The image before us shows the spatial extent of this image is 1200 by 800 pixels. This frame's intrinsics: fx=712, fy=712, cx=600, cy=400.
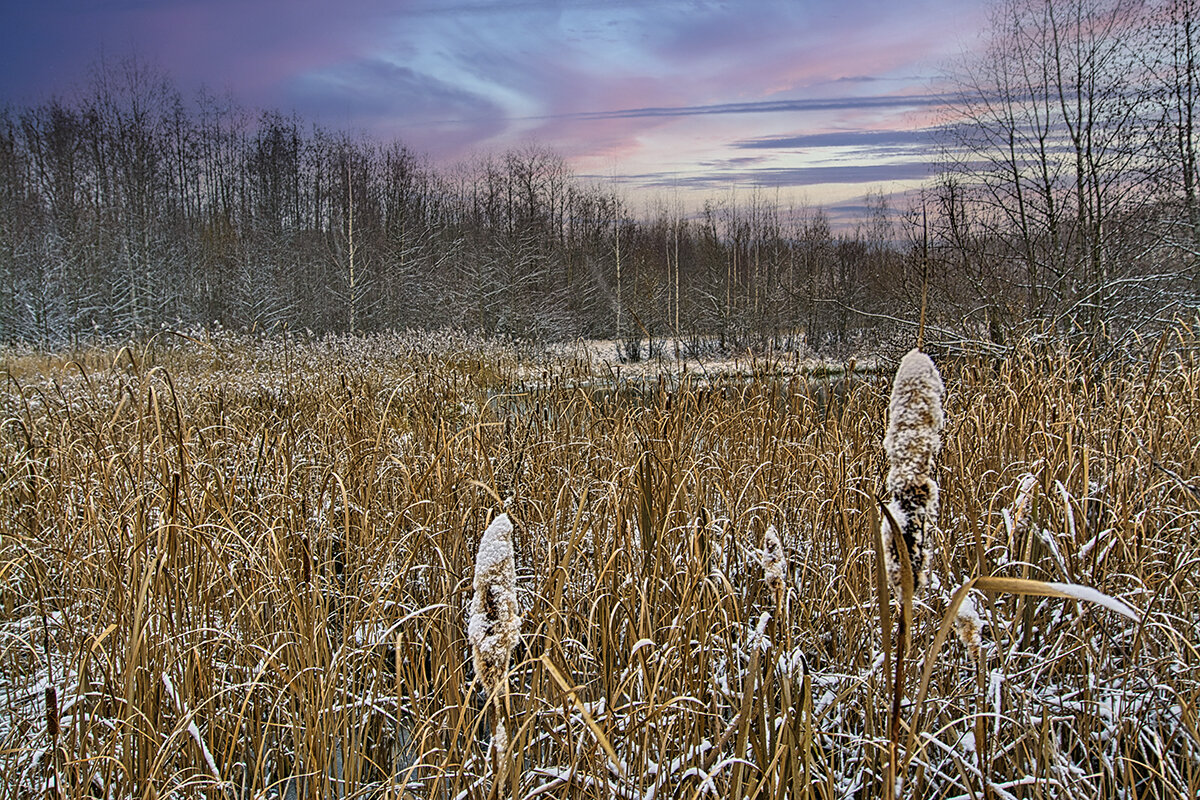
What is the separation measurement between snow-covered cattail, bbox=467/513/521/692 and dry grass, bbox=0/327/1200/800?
24 centimetres

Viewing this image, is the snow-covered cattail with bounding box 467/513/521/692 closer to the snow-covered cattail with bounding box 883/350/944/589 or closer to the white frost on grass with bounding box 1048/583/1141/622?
→ the snow-covered cattail with bounding box 883/350/944/589

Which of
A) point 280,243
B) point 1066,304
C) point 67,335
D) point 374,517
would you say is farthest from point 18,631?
point 280,243

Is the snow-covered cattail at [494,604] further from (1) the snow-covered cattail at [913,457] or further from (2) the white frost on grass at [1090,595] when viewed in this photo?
(2) the white frost on grass at [1090,595]

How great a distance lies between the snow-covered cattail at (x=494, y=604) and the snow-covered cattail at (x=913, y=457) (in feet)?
1.22

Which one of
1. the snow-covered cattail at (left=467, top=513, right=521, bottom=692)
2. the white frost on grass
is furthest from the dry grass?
the white frost on grass

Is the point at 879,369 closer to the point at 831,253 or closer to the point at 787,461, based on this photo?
the point at 787,461

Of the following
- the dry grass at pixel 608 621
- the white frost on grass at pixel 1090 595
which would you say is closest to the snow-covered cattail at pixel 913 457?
the white frost on grass at pixel 1090 595

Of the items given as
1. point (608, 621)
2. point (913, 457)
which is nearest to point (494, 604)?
point (913, 457)

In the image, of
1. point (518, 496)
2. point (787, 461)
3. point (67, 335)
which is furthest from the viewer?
point (67, 335)

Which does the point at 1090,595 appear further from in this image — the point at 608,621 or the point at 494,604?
the point at 608,621

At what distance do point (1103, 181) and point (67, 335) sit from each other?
19123 millimetres

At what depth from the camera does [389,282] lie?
19922 mm

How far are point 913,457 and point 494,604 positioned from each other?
1.46 ft

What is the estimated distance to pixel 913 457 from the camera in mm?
600
